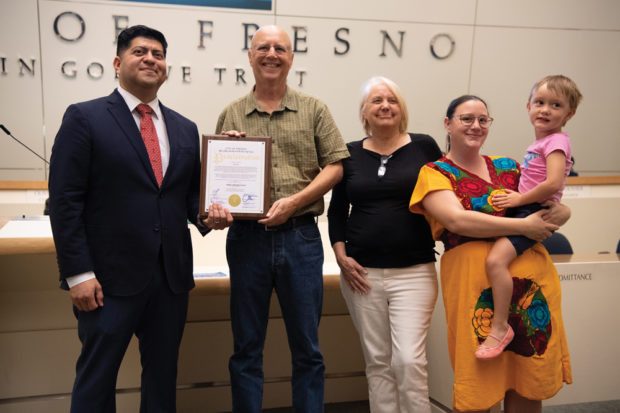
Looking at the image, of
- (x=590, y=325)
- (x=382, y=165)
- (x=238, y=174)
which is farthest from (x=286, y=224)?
(x=590, y=325)

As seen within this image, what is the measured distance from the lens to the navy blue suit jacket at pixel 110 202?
1.56 meters

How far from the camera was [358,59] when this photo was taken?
4879 millimetres

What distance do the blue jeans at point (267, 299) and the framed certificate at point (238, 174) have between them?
0.41 feet

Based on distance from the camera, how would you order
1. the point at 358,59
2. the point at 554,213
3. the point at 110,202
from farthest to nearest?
the point at 358,59, the point at 554,213, the point at 110,202

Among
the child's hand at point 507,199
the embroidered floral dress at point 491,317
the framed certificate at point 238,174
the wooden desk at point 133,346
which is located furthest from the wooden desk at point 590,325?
the framed certificate at point 238,174

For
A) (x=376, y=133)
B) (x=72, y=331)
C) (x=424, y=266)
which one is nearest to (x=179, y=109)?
(x=72, y=331)

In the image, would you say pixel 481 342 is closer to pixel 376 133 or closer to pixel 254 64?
pixel 376 133

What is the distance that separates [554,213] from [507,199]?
180 mm

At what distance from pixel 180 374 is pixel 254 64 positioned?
1.71 m

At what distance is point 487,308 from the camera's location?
1718mm

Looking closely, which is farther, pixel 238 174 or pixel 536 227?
pixel 238 174

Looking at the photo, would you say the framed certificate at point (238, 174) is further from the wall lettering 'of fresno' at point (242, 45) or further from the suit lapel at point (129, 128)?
the wall lettering 'of fresno' at point (242, 45)

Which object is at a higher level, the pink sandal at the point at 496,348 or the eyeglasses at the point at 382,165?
the eyeglasses at the point at 382,165

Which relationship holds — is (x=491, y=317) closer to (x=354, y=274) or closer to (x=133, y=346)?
(x=354, y=274)
